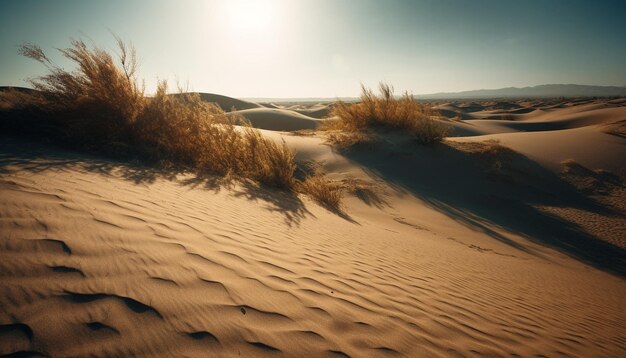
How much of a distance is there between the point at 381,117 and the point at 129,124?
7840mm

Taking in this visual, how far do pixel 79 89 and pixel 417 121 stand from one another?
9.17 metres

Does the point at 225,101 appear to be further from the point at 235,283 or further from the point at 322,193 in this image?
the point at 235,283

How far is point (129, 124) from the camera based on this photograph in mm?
5434

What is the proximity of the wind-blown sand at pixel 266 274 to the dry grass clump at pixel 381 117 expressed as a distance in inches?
170

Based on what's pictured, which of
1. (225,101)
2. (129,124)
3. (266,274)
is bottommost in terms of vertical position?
(266,274)

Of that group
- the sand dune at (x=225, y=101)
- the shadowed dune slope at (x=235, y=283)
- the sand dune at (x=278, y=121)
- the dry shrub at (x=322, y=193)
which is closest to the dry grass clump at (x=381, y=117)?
the dry shrub at (x=322, y=193)

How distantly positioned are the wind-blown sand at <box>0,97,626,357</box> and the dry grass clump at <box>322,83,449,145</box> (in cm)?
431

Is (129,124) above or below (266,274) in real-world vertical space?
above

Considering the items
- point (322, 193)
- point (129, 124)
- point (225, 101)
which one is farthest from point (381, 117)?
point (225, 101)

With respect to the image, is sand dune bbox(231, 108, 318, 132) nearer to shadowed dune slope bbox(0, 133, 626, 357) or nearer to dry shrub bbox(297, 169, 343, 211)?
dry shrub bbox(297, 169, 343, 211)

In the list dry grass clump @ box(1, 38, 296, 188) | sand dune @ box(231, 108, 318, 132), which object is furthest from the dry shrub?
sand dune @ box(231, 108, 318, 132)

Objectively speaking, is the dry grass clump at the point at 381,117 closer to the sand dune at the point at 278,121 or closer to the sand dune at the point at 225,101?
the sand dune at the point at 278,121

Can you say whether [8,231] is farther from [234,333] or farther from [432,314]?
[432,314]

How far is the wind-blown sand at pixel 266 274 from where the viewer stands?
4.58 feet
